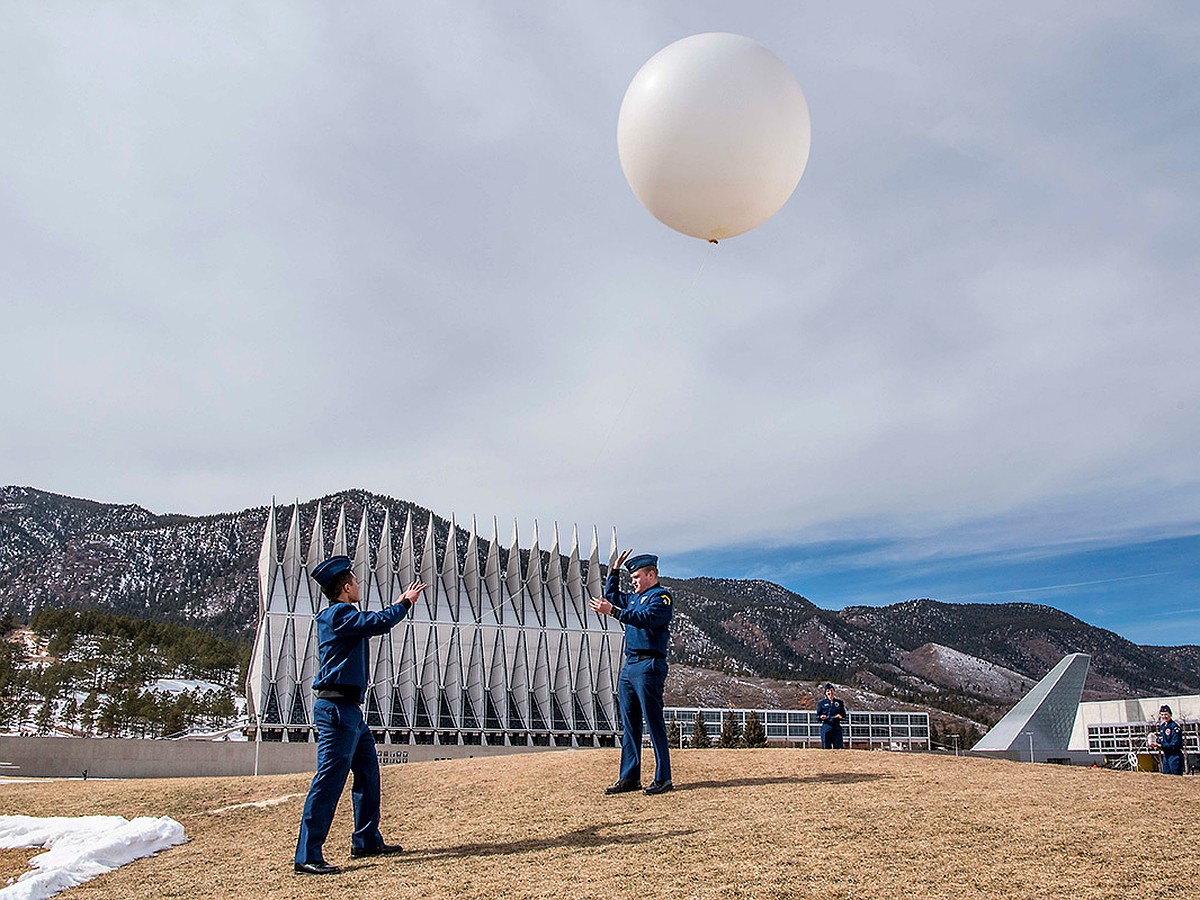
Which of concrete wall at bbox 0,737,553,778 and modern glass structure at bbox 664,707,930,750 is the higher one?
concrete wall at bbox 0,737,553,778

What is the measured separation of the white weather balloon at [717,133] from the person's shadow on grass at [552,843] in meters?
6.58

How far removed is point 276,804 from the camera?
1088 centimetres

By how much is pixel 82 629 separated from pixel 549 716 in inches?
3531

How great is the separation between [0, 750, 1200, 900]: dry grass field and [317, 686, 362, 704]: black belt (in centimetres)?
125

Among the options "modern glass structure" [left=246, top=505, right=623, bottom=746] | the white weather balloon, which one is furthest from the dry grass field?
"modern glass structure" [left=246, top=505, right=623, bottom=746]

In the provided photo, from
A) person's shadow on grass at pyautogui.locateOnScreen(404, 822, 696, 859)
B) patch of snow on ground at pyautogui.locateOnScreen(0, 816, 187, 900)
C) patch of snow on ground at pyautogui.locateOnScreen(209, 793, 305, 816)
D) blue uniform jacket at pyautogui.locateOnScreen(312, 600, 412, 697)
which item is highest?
blue uniform jacket at pyautogui.locateOnScreen(312, 600, 412, 697)

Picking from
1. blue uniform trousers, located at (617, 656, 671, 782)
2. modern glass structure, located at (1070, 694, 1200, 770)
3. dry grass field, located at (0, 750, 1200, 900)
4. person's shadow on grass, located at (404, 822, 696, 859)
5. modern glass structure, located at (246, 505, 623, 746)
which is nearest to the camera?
dry grass field, located at (0, 750, 1200, 900)

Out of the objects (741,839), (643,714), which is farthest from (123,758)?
(741,839)

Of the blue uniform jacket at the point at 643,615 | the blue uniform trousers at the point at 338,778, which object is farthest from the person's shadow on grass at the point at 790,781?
the blue uniform trousers at the point at 338,778

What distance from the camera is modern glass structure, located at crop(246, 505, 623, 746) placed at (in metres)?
64.1

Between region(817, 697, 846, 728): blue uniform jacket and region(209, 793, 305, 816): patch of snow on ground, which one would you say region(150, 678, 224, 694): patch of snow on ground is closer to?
region(817, 697, 846, 728): blue uniform jacket

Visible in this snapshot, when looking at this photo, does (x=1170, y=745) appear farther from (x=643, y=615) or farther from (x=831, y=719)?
(x=643, y=615)

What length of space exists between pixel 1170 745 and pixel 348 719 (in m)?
16.9

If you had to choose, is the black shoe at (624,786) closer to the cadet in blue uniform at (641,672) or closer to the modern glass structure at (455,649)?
the cadet in blue uniform at (641,672)
